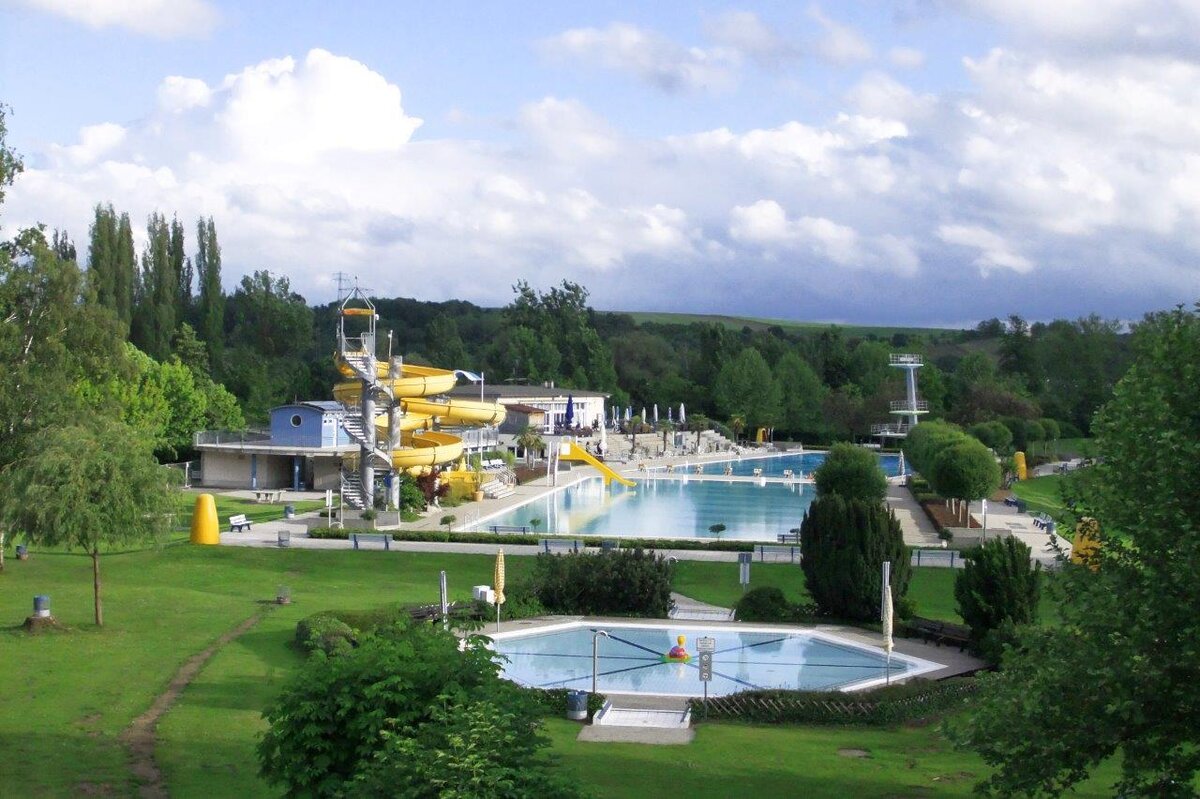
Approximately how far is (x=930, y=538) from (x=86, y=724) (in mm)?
29878

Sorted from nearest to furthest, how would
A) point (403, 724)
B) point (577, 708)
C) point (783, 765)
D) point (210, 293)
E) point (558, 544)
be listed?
1. point (403, 724)
2. point (783, 765)
3. point (577, 708)
4. point (558, 544)
5. point (210, 293)

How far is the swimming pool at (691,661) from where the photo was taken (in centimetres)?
2114

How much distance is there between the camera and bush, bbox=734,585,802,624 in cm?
2605

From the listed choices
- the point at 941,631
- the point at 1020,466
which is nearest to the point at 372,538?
the point at 941,631

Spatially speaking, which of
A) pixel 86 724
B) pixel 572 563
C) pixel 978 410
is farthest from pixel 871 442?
pixel 86 724

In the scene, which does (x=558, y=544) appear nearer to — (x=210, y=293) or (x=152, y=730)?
(x=152, y=730)

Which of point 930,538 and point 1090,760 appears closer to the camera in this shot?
point 1090,760

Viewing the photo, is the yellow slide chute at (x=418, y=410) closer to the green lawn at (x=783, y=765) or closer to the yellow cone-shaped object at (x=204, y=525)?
the yellow cone-shaped object at (x=204, y=525)

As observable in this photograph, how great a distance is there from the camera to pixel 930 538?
40.8m

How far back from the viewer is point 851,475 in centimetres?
4012

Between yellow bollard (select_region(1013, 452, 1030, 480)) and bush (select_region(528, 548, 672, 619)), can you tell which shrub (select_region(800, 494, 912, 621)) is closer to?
bush (select_region(528, 548, 672, 619))

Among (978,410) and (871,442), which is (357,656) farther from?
(871,442)

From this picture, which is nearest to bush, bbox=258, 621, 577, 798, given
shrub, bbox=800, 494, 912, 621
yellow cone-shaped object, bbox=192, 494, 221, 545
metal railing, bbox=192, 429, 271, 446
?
shrub, bbox=800, 494, 912, 621

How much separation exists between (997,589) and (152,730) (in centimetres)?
1441
